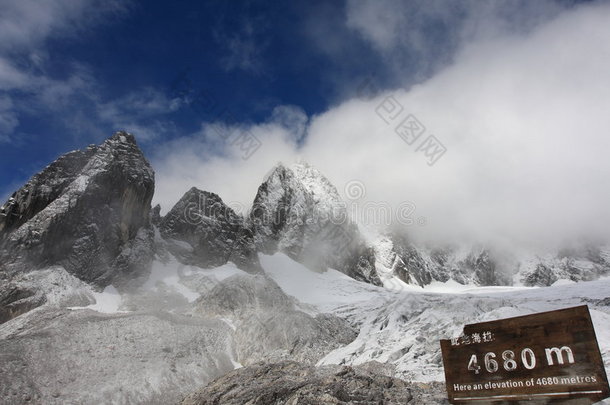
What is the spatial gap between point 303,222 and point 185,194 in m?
36.4

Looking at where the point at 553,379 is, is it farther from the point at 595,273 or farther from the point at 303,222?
the point at 595,273

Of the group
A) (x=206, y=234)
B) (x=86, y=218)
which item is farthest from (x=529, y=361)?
(x=206, y=234)

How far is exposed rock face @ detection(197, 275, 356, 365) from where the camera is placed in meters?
55.4

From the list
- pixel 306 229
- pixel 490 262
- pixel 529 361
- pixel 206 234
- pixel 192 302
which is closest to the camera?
pixel 529 361

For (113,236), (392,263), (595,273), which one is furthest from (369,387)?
(595,273)

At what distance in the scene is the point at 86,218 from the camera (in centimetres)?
7281

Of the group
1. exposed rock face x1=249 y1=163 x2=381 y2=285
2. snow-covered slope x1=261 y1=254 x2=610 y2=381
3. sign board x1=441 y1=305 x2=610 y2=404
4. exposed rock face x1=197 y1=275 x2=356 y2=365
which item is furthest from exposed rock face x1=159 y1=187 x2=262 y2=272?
sign board x1=441 y1=305 x2=610 y2=404

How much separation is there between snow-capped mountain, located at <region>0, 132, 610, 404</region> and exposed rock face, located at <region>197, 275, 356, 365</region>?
25cm

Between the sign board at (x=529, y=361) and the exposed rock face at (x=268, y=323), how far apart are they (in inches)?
1746

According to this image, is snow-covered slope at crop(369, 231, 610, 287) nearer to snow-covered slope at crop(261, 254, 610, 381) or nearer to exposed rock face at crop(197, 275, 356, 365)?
snow-covered slope at crop(261, 254, 610, 381)

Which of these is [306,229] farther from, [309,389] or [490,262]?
[490,262]

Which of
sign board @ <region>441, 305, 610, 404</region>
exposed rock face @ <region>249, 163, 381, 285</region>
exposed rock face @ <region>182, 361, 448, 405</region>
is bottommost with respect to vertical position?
sign board @ <region>441, 305, 610, 404</region>

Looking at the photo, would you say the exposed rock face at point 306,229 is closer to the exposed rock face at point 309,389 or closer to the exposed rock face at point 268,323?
the exposed rock face at point 268,323

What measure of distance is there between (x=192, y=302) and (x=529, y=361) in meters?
66.4
